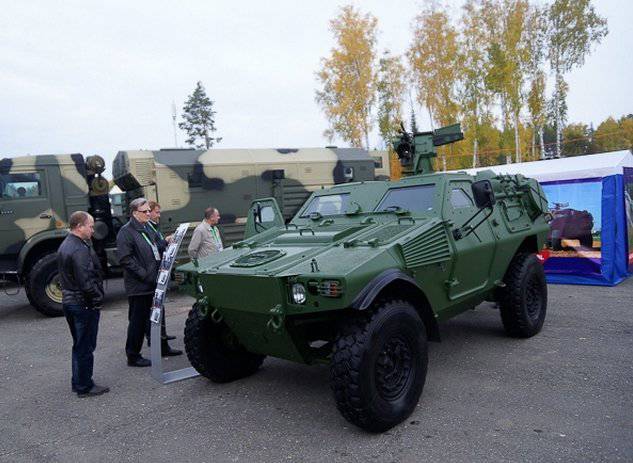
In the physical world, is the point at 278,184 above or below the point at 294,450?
above

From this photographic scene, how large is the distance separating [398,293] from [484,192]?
1.43m

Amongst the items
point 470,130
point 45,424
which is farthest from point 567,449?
point 470,130

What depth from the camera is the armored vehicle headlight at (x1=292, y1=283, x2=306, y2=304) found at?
130 inches

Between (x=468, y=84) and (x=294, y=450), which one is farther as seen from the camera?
(x=468, y=84)

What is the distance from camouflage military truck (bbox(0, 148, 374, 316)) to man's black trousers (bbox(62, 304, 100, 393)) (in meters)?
3.86

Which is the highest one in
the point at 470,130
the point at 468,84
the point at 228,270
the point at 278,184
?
the point at 468,84

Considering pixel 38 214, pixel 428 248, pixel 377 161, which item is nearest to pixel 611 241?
pixel 377 161

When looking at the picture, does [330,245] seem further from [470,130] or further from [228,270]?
[470,130]

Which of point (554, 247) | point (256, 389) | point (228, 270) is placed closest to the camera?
point (228, 270)

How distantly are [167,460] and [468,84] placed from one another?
21.8 m

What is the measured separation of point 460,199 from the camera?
16.0 ft

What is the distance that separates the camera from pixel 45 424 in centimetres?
391

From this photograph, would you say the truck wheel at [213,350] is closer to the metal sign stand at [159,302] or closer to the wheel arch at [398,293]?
the metal sign stand at [159,302]

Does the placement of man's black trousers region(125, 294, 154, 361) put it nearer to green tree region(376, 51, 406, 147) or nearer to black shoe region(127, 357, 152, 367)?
black shoe region(127, 357, 152, 367)
